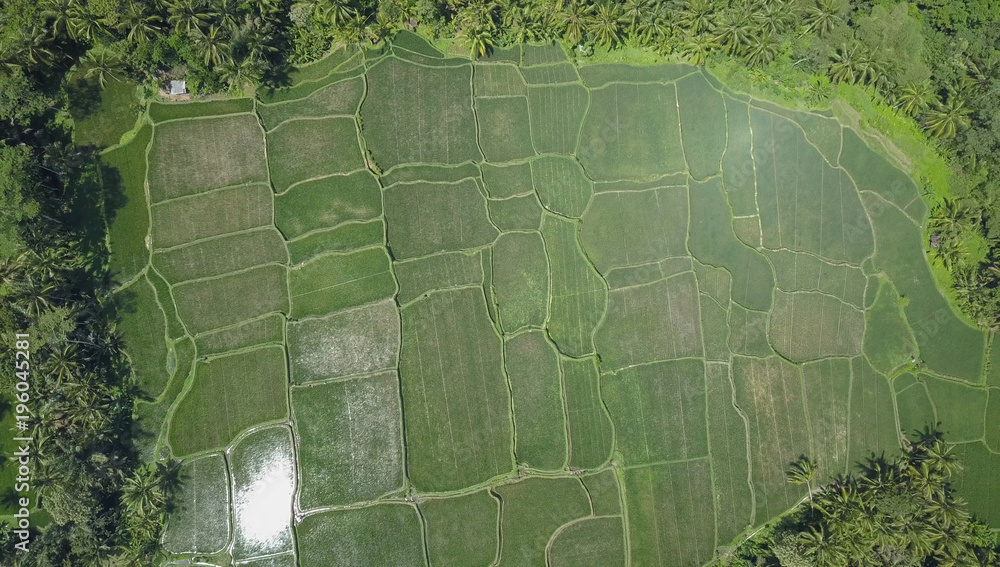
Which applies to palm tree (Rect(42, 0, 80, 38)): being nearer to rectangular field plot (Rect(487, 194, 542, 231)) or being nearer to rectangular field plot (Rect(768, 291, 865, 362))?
rectangular field plot (Rect(487, 194, 542, 231))

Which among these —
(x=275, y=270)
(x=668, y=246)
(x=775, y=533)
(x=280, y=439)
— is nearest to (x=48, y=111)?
(x=275, y=270)

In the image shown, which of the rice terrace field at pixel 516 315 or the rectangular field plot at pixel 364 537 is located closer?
the rectangular field plot at pixel 364 537

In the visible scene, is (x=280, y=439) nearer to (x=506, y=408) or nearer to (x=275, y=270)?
(x=275, y=270)

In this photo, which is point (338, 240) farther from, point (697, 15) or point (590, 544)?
point (697, 15)

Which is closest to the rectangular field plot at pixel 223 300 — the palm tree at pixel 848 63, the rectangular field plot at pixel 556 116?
the rectangular field plot at pixel 556 116

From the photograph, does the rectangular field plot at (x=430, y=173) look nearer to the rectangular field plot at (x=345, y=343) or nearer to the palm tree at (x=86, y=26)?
the rectangular field plot at (x=345, y=343)

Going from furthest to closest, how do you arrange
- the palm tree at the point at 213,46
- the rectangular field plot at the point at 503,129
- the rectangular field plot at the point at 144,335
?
the rectangular field plot at the point at 503,129 → the rectangular field plot at the point at 144,335 → the palm tree at the point at 213,46

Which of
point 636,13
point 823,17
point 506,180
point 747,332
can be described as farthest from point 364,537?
point 823,17

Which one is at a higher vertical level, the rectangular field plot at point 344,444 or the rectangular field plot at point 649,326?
the rectangular field plot at point 649,326
